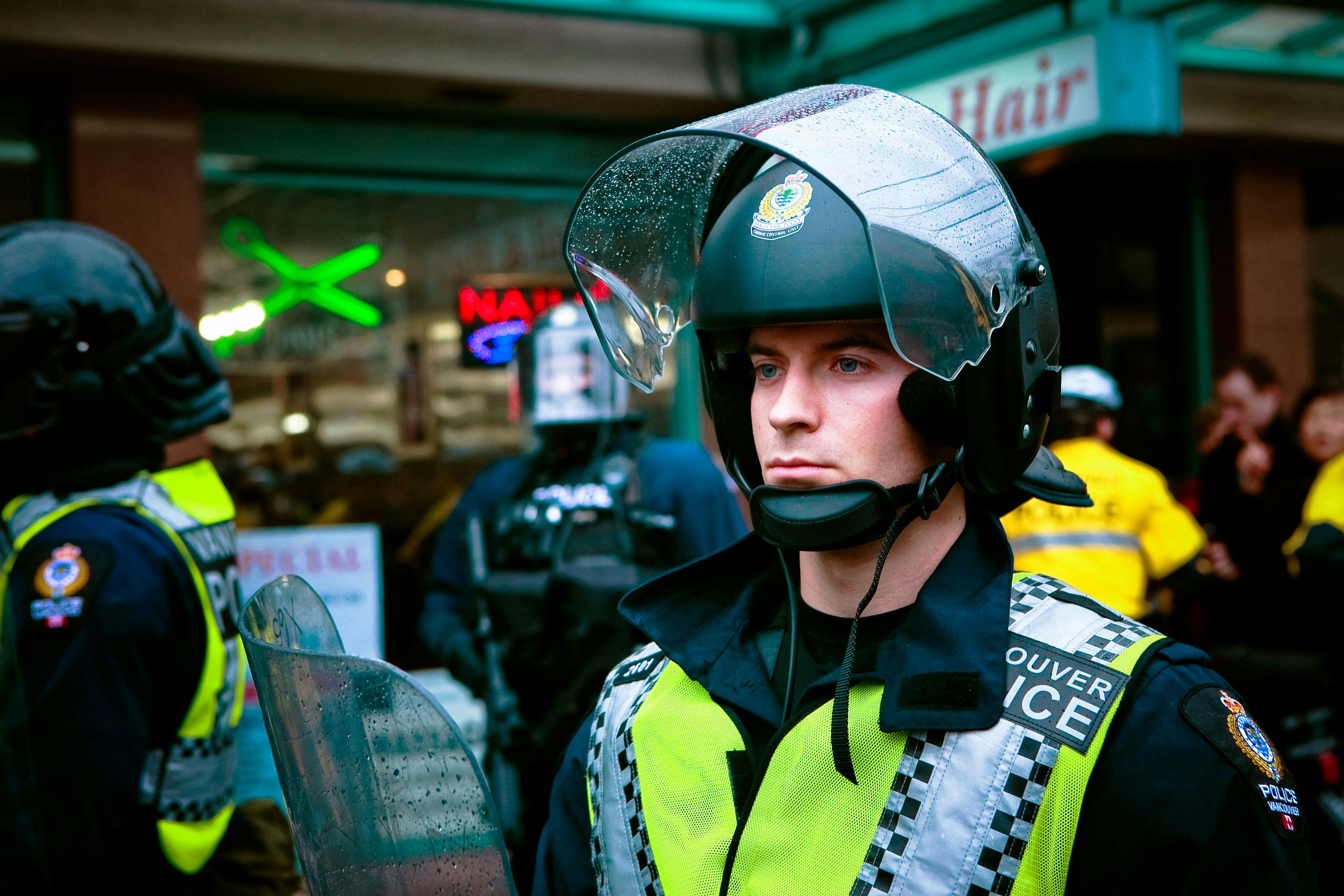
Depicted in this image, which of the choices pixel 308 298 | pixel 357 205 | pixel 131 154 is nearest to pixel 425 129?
pixel 357 205

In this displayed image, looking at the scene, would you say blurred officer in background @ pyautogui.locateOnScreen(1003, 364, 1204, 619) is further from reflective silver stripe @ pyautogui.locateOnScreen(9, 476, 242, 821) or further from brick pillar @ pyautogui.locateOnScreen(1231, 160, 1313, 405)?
brick pillar @ pyautogui.locateOnScreen(1231, 160, 1313, 405)

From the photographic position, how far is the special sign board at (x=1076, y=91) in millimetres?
4535

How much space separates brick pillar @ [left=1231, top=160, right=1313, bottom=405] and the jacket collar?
278 inches

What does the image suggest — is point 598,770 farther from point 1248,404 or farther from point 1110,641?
point 1248,404

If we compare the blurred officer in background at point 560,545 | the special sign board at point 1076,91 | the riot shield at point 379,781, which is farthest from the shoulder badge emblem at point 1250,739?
the special sign board at point 1076,91

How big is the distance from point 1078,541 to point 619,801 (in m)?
3.61

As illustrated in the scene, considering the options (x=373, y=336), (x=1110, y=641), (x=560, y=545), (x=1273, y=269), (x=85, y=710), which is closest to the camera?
(x=1110, y=641)

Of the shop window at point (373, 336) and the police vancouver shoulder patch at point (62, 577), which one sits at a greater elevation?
the shop window at point (373, 336)

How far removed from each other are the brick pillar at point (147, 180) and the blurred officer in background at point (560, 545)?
2.01 metres

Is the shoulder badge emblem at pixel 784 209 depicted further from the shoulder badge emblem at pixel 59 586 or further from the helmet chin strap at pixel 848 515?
the shoulder badge emblem at pixel 59 586

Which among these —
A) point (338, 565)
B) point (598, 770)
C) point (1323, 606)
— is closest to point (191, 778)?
point (598, 770)

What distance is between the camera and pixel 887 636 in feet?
4.84

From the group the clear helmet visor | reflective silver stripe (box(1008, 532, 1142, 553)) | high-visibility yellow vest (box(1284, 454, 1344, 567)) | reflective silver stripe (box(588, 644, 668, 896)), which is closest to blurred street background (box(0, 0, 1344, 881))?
high-visibility yellow vest (box(1284, 454, 1344, 567))

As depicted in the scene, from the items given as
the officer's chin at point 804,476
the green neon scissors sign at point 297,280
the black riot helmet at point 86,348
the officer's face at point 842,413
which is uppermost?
the green neon scissors sign at point 297,280
